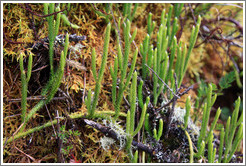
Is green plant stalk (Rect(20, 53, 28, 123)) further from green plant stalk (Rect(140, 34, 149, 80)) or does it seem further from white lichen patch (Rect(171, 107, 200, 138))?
white lichen patch (Rect(171, 107, 200, 138))

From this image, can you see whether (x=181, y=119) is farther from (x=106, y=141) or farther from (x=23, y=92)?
(x=23, y=92)

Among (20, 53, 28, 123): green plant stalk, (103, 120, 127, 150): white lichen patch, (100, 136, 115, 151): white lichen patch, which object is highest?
(20, 53, 28, 123): green plant stalk

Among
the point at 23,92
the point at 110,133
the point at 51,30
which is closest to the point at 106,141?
the point at 110,133

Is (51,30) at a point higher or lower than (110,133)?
higher

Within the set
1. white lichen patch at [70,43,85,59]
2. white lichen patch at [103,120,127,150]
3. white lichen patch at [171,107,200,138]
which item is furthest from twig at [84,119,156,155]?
white lichen patch at [70,43,85,59]

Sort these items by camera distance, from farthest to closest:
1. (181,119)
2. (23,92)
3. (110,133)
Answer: (181,119), (110,133), (23,92)

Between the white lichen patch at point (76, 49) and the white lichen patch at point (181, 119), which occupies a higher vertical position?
the white lichen patch at point (76, 49)

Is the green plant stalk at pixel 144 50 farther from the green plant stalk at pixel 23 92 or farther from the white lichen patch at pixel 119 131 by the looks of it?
the green plant stalk at pixel 23 92

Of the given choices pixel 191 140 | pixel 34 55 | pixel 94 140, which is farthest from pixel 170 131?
pixel 34 55

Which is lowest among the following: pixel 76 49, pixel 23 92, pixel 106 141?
pixel 106 141

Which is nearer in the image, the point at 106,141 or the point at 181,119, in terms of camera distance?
the point at 106,141

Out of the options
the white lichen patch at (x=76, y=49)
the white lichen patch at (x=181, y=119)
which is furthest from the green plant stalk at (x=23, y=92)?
the white lichen patch at (x=181, y=119)

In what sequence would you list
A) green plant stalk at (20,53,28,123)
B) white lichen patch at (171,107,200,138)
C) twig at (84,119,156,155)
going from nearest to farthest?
green plant stalk at (20,53,28,123) < twig at (84,119,156,155) < white lichen patch at (171,107,200,138)
